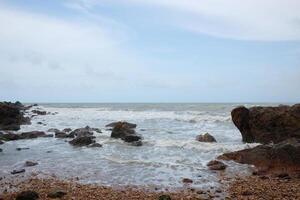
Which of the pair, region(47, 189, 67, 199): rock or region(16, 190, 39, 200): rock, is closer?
region(16, 190, 39, 200): rock

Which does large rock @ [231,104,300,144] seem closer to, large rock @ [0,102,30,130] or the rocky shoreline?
the rocky shoreline

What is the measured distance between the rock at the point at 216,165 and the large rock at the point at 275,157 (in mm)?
1162

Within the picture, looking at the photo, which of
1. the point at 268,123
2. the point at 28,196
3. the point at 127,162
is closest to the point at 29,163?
the point at 127,162

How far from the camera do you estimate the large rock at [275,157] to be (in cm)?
1454

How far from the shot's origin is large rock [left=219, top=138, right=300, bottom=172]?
14539mm

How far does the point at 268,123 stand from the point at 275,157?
721cm

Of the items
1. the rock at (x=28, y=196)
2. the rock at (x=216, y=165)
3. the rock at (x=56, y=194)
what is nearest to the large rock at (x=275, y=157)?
the rock at (x=216, y=165)

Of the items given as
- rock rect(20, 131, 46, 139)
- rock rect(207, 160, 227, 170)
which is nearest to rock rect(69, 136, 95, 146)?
rock rect(20, 131, 46, 139)

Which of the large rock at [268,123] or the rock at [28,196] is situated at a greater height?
the large rock at [268,123]

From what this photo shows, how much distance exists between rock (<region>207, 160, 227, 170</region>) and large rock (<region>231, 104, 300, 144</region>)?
679 centimetres

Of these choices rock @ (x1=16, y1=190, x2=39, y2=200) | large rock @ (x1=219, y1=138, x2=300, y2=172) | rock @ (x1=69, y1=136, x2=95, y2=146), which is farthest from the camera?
rock @ (x1=69, y1=136, x2=95, y2=146)

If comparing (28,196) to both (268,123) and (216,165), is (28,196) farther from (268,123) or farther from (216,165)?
(268,123)

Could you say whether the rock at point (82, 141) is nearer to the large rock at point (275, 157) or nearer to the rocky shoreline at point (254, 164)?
the rocky shoreline at point (254, 164)

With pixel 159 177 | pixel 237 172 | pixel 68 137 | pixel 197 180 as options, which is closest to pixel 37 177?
pixel 159 177
